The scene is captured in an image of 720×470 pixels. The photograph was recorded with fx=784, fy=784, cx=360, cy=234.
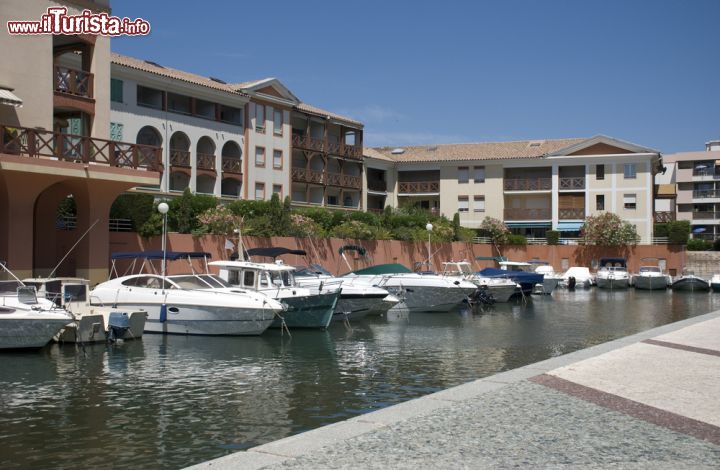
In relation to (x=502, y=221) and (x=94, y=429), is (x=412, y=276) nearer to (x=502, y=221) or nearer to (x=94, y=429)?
(x=94, y=429)

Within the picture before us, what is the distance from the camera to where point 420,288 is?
112 feet

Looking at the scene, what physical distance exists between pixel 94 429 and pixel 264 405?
3.00 m

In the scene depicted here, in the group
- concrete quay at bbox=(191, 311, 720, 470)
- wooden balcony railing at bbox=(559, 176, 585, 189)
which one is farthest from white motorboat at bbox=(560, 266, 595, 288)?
concrete quay at bbox=(191, 311, 720, 470)

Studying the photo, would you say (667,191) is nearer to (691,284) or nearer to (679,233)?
(679,233)

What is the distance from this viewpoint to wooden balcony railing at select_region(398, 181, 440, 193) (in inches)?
2894

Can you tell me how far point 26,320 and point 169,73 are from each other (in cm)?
3268

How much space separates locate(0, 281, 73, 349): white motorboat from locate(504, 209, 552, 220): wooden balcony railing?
55.2 meters

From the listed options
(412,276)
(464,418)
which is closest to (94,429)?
(464,418)

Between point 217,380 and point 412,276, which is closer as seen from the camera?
point 217,380

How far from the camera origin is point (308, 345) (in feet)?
74.8

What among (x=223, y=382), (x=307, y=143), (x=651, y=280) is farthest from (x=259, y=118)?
(x=223, y=382)

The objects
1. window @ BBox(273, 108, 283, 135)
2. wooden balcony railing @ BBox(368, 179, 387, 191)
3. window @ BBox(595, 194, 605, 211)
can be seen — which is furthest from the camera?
wooden balcony railing @ BBox(368, 179, 387, 191)

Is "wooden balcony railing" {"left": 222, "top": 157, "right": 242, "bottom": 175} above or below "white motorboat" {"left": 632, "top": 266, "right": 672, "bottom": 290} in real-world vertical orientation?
above

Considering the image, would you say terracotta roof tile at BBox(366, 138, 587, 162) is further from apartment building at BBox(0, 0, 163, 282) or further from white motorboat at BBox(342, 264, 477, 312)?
apartment building at BBox(0, 0, 163, 282)
